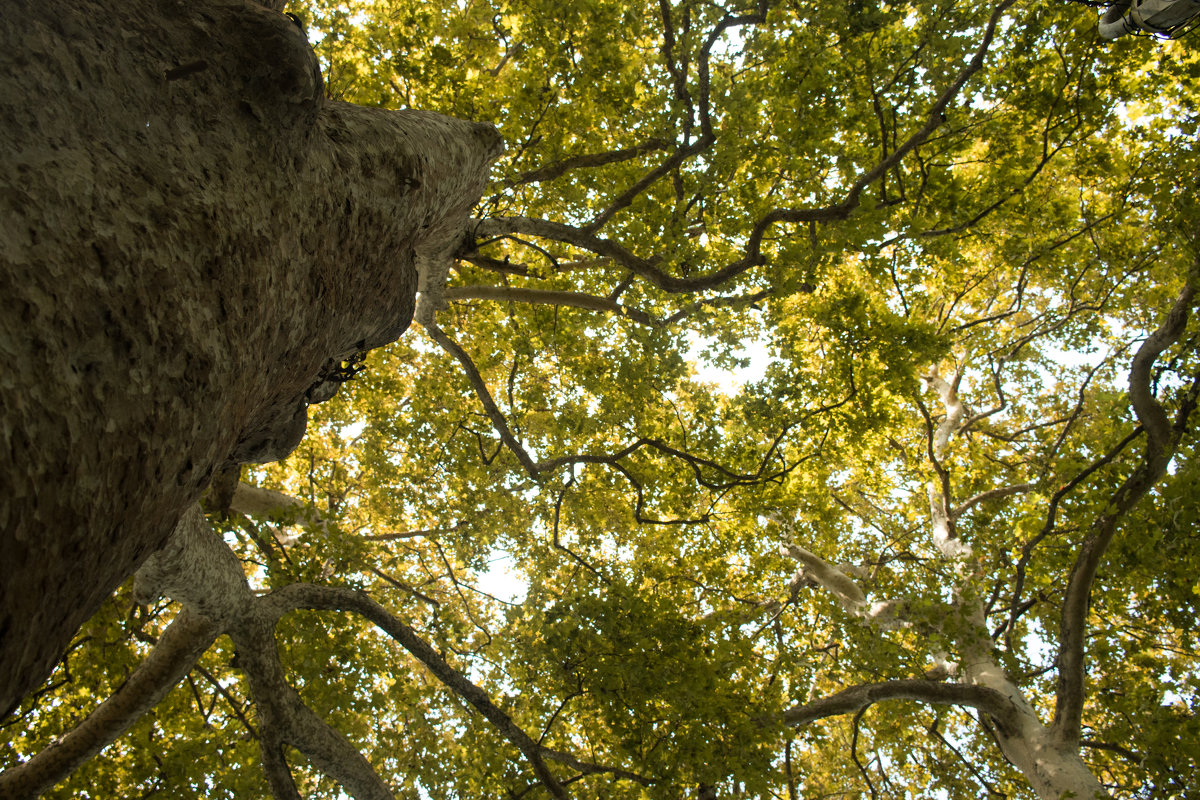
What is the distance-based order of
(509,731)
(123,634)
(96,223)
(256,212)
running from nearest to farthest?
(96,223), (256,212), (509,731), (123,634)

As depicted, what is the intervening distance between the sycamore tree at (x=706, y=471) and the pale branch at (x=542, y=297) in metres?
0.05

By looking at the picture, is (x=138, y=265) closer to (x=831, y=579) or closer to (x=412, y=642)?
(x=412, y=642)

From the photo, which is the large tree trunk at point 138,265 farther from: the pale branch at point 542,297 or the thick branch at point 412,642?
the pale branch at point 542,297

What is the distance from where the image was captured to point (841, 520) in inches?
452

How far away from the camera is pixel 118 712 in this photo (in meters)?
4.32

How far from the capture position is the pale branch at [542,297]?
7.41 m

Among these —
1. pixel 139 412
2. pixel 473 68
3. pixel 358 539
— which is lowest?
pixel 139 412

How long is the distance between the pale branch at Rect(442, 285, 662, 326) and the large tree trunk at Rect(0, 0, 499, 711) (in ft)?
16.1

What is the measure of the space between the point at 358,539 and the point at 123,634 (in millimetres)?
2452

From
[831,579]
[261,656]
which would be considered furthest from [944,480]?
[261,656]

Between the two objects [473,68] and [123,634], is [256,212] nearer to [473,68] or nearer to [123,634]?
[123,634]

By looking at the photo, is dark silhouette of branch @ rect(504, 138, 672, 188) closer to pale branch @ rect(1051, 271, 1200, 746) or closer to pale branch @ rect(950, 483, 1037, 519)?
pale branch @ rect(1051, 271, 1200, 746)

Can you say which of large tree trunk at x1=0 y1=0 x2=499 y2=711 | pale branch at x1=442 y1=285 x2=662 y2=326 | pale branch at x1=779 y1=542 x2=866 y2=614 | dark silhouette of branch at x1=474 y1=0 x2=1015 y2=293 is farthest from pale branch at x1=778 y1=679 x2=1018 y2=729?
large tree trunk at x1=0 y1=0 x2=499 y2=711

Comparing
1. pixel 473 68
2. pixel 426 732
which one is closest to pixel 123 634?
pixel 426 732
